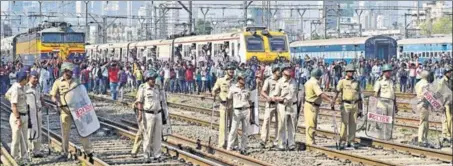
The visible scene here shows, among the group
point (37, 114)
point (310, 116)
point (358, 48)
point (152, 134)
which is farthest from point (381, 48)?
point (152, 134)

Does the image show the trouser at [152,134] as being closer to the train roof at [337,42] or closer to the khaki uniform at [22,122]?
the khaki uniform at [22,122]

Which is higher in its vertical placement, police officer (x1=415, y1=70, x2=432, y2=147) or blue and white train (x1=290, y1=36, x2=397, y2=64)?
blue and white train (x1=290, y1=36, x2=397, y2=64)

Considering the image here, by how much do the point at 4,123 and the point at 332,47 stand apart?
30.5 metres

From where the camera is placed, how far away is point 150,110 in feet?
46.9

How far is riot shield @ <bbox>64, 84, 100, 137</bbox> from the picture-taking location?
14047 millimetres

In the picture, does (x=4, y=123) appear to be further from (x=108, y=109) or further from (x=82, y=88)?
(x=82, y=88)

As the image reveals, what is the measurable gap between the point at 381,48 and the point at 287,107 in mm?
35450

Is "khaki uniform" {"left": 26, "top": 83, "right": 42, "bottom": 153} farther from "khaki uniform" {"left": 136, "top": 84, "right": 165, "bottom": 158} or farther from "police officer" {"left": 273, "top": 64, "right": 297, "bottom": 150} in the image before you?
"police officer" {"left": 273, "top": 64, "right": 297, "bottom": 150}

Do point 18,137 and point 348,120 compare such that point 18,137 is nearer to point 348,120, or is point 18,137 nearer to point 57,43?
point 348,120

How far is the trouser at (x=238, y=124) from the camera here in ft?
51.0

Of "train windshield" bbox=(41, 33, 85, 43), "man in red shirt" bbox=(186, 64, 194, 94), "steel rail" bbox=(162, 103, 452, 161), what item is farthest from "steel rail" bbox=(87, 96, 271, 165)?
"train windshield" bbox=(41, 33, 85, 43)

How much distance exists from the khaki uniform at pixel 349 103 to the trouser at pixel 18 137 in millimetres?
5974

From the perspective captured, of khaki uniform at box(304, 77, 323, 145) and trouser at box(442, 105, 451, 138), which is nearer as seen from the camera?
khaki uniform at box(304, 77, 323, 145)

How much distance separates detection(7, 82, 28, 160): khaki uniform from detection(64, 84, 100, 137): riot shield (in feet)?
2.79
